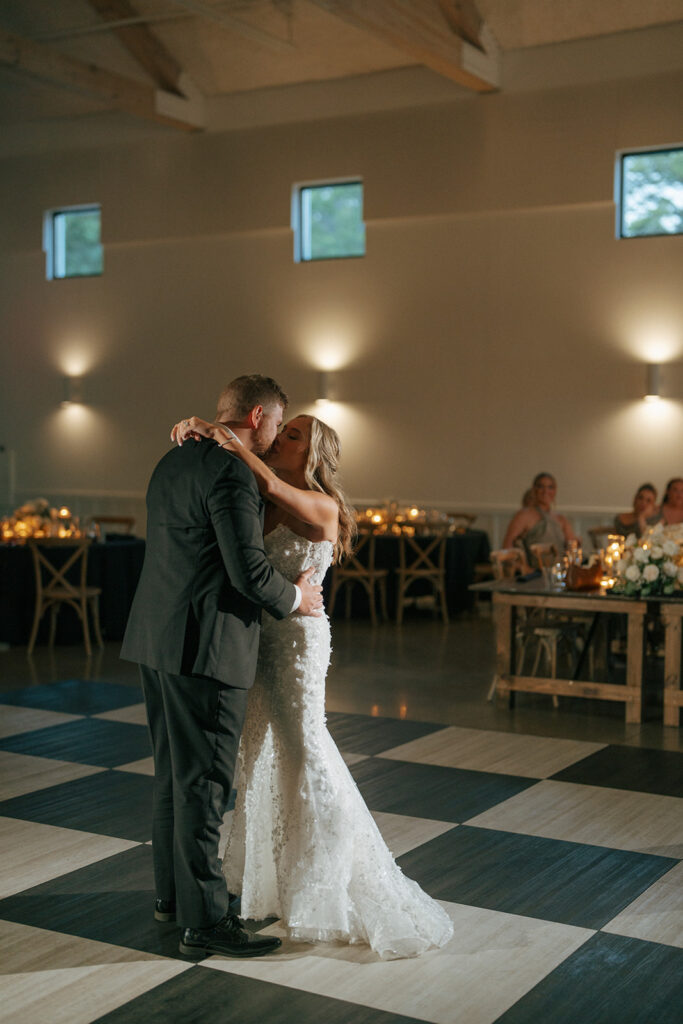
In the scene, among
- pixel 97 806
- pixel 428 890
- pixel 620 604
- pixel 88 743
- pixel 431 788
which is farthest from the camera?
pixel 620 604

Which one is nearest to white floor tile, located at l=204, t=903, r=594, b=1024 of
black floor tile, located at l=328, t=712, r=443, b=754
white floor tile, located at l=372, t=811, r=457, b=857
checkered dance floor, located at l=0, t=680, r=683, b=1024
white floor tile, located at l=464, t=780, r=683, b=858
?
checkered dance floor, located at l=0, t=680, r=683, b=1024

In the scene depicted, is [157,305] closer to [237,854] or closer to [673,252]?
[673,252]

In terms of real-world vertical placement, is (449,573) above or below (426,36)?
below

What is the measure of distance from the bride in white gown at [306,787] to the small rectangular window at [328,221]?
10531mm

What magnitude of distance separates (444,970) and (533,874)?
34.6 inches

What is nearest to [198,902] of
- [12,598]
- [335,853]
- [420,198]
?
[335,853]

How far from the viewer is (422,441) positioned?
13.4 metres

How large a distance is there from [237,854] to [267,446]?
1298 mm

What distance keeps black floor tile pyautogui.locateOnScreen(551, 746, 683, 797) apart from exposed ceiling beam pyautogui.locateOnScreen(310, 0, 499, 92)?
23.3 ft

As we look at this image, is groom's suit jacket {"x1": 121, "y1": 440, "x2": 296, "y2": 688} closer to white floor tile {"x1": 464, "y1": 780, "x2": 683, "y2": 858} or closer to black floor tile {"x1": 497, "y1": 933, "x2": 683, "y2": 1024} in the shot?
black floor tile {"x1": 497, "y1": 933, "x2": 683, "y2": 1024}

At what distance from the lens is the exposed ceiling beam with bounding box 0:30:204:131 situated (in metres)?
12.5

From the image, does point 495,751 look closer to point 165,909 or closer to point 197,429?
point 165,909

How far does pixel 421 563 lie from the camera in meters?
11.3

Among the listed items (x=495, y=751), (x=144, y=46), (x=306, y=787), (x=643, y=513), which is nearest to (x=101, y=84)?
(x=144, y=46)
